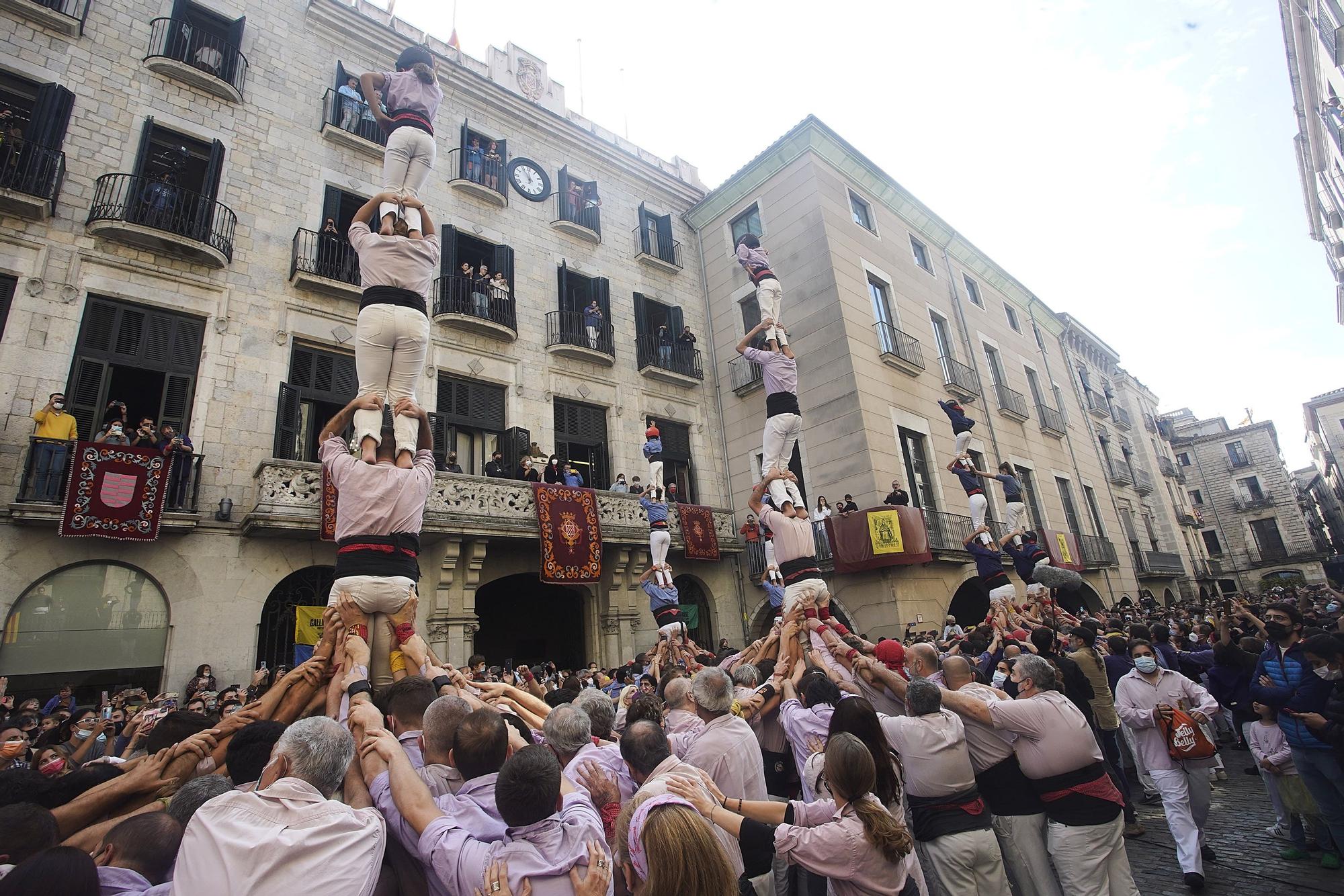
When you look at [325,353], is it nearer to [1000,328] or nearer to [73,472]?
[73,472]

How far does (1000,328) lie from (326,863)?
27.4 m

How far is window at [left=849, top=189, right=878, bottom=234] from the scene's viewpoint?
65.5ft

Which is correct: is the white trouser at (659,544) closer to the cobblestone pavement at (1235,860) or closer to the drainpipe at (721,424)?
the cobblestone pavement at (1235,860)

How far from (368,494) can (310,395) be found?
9.83m

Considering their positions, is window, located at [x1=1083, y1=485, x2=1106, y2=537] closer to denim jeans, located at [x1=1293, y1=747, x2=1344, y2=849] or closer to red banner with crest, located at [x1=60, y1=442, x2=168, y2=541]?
denim jeans, located at [x1=1293, y1=747, x2=1344, y2=849]

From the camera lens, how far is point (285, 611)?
1123 cm

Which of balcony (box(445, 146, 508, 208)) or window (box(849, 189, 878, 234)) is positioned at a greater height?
window (box(849, 189, 878, 234))

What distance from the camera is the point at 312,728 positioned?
7.47 ft

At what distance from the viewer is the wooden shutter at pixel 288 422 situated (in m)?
11.7

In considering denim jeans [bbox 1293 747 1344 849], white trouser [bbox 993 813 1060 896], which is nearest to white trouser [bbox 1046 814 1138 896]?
white trouser [bbox 993 813 1060 896]

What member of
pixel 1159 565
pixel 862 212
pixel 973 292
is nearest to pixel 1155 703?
pixel 862 212

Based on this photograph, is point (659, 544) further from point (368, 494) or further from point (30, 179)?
point (30, 179)

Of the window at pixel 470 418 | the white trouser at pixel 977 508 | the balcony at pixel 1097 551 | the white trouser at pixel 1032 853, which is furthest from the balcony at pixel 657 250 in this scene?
the white trouser at pixel 1032 853

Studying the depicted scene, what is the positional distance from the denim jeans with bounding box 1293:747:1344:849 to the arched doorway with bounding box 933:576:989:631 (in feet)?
42.5
